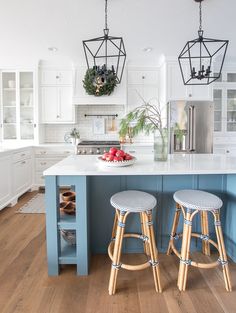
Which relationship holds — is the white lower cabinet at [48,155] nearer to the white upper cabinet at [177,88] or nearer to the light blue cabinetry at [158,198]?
the white upper cabinet at [177,88]

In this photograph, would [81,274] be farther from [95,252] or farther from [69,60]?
[69,60]

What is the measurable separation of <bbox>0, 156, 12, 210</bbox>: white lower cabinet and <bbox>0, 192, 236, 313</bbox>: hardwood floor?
4.38ft

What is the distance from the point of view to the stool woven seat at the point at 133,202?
1.70m

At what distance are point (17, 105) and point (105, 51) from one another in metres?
2.82

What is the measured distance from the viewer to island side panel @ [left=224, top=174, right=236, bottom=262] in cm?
214

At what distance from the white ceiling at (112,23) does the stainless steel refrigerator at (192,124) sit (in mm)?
958

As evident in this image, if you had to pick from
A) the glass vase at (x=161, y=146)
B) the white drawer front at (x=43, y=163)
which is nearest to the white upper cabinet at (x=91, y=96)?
the white drawer front at (x=43, y=163)

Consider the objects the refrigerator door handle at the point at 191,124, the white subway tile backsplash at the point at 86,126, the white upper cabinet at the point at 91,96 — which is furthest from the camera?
the white subway tile backsplash at the point at 86,126

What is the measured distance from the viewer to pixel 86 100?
4.62m

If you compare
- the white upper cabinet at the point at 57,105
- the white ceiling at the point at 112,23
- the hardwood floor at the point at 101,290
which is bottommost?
the hardwood floor at the point at 101,290

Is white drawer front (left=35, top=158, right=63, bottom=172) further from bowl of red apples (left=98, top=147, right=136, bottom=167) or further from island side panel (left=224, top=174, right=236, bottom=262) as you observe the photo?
island side panel (left=224, top=174, right=236, bottom=262)

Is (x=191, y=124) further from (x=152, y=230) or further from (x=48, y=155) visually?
(x=152, y=230)

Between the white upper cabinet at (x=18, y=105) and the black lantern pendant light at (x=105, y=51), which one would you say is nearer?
the black lantern pendant light at (x=105, y=51)

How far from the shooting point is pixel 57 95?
4.79 metres
